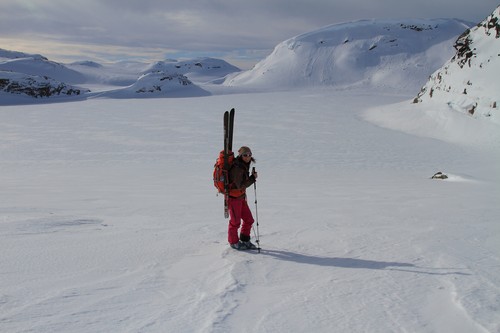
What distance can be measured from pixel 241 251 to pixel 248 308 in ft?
5.83

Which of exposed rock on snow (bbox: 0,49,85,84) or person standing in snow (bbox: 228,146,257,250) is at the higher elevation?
exposed rock on snow (bbox: 0,49,85,84)

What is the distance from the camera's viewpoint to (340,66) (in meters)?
86.2

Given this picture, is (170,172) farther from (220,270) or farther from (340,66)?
(340,66)

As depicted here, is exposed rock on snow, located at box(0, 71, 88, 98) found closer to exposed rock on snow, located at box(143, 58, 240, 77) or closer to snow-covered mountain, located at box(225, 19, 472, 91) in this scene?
snow-covered mountain, located at box(225, 19, 472, 91)

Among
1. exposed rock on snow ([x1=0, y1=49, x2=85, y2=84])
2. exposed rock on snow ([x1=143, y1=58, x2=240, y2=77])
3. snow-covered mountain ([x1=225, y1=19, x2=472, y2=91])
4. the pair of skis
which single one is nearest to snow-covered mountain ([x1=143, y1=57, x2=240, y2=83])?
exposed rock on snow ([x1=143, y1=58, x2=240, y2=77])

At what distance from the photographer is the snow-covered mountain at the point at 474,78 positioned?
83.3 ft

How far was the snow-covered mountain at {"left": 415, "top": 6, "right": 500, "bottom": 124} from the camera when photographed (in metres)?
25.4

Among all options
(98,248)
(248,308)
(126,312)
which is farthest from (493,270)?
(98,248)

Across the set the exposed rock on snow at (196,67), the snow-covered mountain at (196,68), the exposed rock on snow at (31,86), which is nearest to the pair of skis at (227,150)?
the exposed rock on snow at (31,86)

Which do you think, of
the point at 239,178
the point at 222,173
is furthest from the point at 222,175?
the point at 239,178

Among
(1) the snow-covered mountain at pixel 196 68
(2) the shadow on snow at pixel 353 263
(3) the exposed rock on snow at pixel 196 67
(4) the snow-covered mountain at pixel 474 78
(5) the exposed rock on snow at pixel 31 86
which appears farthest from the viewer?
(3) the exposed rock on snow at pixel 196 67

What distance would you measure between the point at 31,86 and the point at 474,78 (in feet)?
173

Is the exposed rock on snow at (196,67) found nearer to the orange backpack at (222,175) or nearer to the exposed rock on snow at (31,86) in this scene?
the exposed rock on snow at (31,86)

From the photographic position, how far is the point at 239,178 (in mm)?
5137
